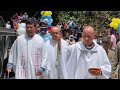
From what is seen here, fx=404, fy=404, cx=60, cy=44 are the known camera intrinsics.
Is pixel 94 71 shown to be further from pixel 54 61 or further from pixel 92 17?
pixel 92 17

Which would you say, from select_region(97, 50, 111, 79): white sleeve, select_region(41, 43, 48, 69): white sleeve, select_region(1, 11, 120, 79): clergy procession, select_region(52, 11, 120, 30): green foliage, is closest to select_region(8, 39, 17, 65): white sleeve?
select_region(1, 11, 120, 79): clergy procession

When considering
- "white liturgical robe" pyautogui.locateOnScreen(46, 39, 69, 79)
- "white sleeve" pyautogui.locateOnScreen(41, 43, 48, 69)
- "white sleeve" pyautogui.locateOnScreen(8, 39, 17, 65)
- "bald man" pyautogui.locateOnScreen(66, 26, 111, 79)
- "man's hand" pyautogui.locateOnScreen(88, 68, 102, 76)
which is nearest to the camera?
"man's hand" pyautogui.locateOnScreen(88, 68, 102, 76)

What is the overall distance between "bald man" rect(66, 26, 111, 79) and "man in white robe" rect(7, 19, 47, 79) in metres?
0.75

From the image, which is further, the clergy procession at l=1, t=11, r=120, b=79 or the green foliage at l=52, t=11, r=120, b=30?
the green foliage at l=52, t=11, r=120, b=30

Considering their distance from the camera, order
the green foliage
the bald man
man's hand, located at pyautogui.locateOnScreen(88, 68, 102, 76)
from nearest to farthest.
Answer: man's hand, located at pyautogui.locateOnScreen(88, 68, 102, 76)
the bald man
the green foliage

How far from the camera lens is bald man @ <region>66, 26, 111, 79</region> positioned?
5527mm

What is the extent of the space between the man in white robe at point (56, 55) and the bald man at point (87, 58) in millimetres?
737

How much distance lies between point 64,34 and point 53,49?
15.1 feet

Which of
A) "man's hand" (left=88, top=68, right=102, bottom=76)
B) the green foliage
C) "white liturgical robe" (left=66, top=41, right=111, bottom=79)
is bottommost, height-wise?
"man's hand" (left=88, top=68, right=102, bottom=76)

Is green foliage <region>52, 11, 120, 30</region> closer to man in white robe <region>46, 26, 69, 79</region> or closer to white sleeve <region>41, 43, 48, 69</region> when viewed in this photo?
man in white robe <region>46, 26, 69, 79</region>

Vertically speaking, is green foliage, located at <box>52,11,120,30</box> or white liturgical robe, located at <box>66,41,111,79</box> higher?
green foliage, located at <box>52,11,120,30</box>

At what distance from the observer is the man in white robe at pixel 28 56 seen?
6.38 metres

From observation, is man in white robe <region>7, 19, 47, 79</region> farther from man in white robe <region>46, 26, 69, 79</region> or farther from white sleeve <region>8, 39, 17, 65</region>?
man in white robe <region>46, 26, 69, 79</region>
